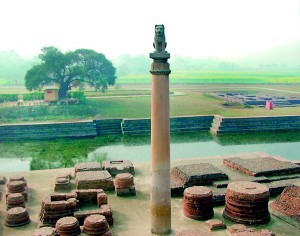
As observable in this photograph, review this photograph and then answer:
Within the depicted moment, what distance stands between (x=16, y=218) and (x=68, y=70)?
24927mm

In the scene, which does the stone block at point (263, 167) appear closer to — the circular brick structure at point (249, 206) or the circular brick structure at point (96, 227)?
the circular brick structure at point (249, 206)

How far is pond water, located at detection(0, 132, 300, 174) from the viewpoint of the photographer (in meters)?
16.9

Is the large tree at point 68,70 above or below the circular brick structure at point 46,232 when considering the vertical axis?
above

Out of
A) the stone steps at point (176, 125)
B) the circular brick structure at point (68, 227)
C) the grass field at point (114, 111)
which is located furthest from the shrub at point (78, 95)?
the circular brick structure at point (68, 227)

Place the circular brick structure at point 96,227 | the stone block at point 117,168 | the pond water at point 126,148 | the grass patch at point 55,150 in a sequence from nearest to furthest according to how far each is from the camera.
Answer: the circular brick structure at point 96,227 → the stone block at point 117,168 → the grass patch at point 55,150 → the pond water at point 126,148

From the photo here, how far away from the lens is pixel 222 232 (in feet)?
27.4

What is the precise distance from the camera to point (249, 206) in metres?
8.71

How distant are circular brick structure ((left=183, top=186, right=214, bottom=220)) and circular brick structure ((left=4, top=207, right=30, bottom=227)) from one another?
12.4 ft

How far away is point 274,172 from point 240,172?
1005 mm

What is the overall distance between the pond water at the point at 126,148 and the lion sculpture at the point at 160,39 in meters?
9.78

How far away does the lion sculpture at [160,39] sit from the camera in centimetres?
729

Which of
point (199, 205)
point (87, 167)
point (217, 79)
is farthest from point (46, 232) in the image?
point (217, 79)

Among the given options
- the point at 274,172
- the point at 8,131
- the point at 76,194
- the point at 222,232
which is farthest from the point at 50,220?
the point at 8,131

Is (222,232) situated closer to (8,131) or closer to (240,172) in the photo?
(240,172)
